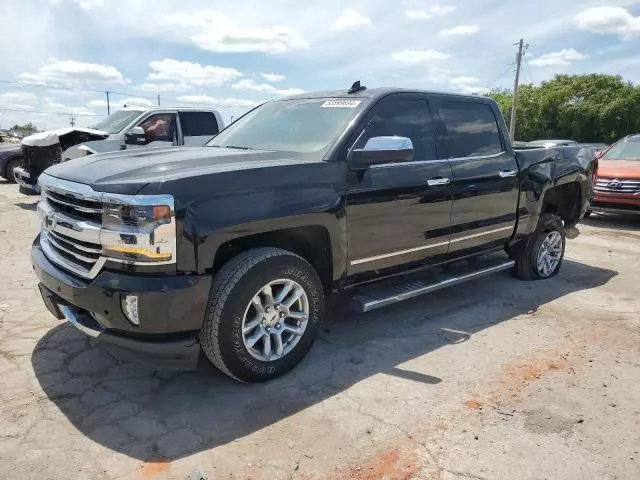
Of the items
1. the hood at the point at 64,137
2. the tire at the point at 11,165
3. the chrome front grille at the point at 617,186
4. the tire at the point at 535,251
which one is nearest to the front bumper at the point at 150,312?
the tire at the point at 535,251

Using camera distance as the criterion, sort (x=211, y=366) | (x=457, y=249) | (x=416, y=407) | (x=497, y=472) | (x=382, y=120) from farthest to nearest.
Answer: (x=457, y=249)
(x=382, y=120)
(x=211, y=366)
(x=416, y=407)
(x=497, y=472)

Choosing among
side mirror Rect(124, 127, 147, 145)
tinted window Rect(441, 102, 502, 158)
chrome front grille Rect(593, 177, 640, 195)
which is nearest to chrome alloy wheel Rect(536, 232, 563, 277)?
tinted window Rect(441, 102, 502, 158)

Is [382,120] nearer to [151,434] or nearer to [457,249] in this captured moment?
[457,249]

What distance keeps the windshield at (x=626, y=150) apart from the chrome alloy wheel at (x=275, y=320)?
941 centimetres

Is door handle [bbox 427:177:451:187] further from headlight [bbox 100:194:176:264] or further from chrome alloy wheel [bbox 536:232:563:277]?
headlight [bbox 100:194:176:264]

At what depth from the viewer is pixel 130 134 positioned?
379 inches

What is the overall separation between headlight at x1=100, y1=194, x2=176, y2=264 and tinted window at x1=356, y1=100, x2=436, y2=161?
65.6 inches

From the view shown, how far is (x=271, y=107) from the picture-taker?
4.80m

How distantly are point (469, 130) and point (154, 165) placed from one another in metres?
2.91

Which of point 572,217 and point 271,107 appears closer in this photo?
point 271,107

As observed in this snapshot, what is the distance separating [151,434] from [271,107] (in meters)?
3.01

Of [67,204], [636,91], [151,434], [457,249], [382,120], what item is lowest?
[151,434]

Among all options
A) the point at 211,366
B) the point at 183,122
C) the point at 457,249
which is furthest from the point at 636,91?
the point at 211,366

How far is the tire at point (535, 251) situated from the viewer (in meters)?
5.70
